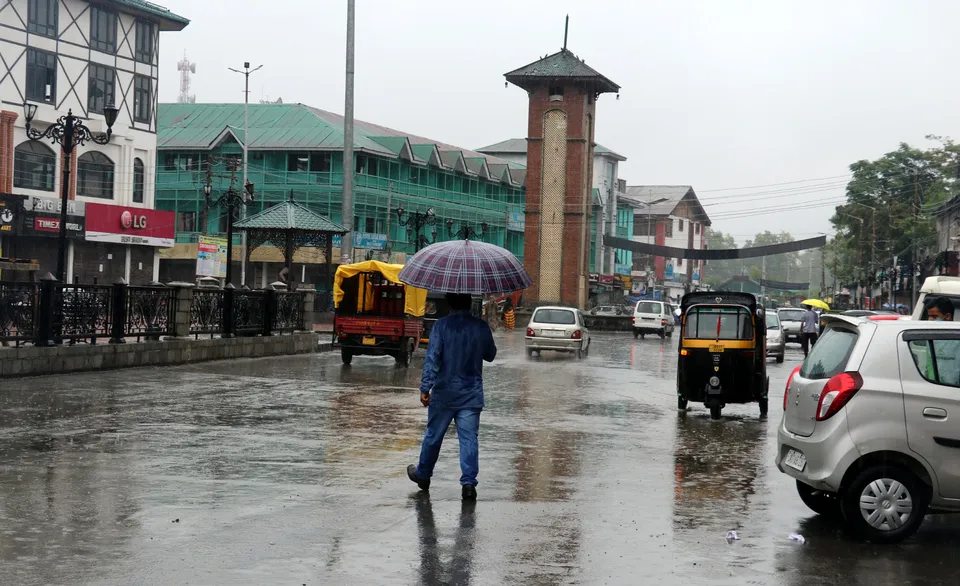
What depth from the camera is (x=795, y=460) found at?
8.48 metres

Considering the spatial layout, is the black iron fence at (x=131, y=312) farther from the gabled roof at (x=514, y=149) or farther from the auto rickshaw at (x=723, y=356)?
the gabled roof at (x=514, y=149)

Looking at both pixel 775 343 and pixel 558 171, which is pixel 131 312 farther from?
pixel 558 171

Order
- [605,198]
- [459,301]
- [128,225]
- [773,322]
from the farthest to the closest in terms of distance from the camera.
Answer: [605,198] < [128,225] < [773,322] < [459,301]

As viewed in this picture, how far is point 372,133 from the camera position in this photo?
71.6 m

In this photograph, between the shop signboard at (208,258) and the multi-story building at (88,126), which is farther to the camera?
the multi-story building at (88,126)

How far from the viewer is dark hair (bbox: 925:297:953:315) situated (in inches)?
574

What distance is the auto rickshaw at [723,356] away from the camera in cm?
1667

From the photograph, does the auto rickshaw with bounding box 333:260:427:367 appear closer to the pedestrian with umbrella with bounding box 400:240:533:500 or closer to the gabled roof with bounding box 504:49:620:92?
the pedestrian with umbrella with bounding box 400:240:533:500

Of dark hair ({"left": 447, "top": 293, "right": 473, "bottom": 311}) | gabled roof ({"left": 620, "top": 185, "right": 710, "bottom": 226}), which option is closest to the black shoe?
dark hair ({"left": 447, "top": 293, "right": 473, "bottom": 311})

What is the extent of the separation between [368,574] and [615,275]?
9745 centimetres

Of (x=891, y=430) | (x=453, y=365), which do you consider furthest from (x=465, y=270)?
(x=891, y=430)

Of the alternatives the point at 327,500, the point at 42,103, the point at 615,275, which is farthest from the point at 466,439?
the point at 615,275

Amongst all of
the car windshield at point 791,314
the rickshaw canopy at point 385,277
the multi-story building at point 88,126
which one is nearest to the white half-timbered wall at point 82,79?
the multi-story building at point 88,126

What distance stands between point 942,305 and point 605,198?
8925 centimetres
